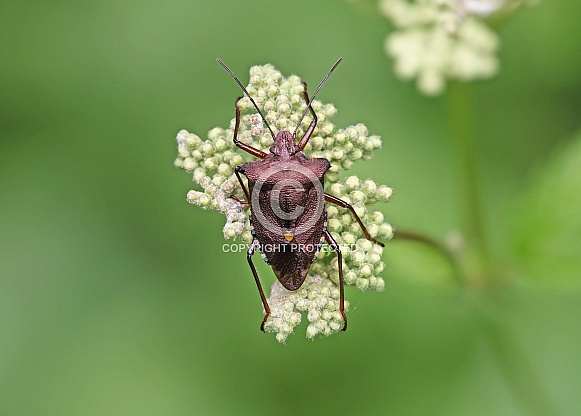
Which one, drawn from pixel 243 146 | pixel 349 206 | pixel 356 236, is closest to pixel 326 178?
pixel 349 206

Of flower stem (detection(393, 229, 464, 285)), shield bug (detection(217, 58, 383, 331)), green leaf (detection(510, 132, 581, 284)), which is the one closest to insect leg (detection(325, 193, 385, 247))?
shield bug (detection(217, 58, 383, 331))

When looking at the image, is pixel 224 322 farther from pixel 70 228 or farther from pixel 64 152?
pixel 64 152

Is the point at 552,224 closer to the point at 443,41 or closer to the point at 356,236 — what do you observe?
the point at 443,41

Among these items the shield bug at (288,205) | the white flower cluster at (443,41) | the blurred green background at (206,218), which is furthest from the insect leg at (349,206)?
the blurred green background at (206,218)

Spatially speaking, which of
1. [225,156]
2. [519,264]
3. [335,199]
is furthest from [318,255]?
[519,264]

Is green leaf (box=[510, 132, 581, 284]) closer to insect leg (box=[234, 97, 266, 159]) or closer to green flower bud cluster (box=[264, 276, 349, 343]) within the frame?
green flower bud cluster (box=[264, 276, 349, 343])
